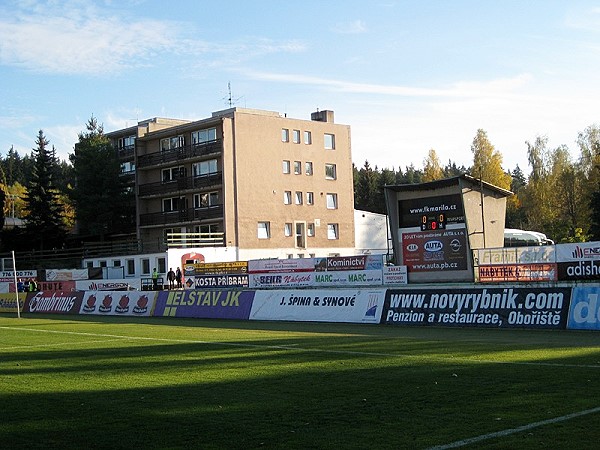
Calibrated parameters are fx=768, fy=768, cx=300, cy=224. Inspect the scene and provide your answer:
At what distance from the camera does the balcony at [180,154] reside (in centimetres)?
6969

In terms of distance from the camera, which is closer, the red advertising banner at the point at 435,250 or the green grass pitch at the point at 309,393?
the green grass pitch at the point at 309,393

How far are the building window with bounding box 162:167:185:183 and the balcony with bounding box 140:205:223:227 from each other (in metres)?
3.41

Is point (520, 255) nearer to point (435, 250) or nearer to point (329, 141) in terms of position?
point (435, 250)

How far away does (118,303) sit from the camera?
41469 millimetres

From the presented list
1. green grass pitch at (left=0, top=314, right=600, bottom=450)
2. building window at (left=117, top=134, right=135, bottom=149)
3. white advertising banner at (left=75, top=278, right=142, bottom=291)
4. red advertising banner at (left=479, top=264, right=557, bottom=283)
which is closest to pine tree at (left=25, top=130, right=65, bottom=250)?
building window at (left=117, top=134, right=135, bottom=149)

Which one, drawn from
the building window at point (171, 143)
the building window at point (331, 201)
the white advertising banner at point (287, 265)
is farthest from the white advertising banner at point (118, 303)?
the building window at point (331, 201)

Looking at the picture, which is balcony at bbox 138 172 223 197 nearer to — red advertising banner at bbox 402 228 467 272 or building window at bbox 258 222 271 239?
building window at bbox 258 222 271 239

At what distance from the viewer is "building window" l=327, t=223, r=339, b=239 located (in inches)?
2964

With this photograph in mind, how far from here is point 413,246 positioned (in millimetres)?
39375

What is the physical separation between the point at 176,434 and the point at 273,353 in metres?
9.30

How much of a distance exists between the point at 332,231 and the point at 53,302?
3486 cm

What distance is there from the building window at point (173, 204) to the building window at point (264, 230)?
26.0 ft

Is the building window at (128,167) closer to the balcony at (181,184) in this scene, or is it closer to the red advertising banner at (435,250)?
the balcony at (181,184)

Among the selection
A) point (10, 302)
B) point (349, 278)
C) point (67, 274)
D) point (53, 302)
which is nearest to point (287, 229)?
point (67, 274)
